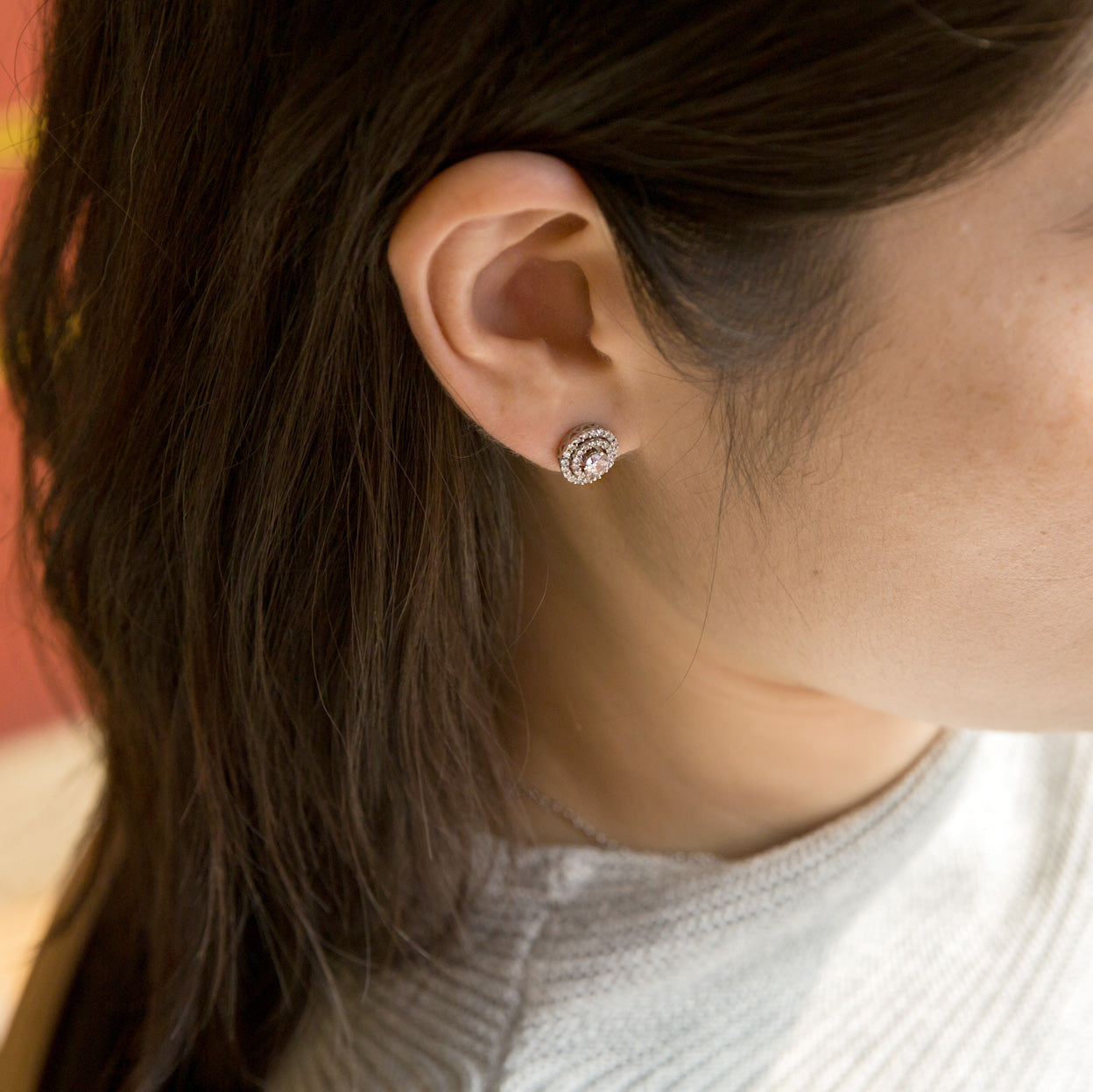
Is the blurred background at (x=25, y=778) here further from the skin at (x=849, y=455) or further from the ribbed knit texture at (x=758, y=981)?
the skin at (x=849, y=455)

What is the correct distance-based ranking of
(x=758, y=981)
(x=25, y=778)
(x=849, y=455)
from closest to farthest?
(x=849, y=455)
(x=758, y=981)
(x=25, y=778)

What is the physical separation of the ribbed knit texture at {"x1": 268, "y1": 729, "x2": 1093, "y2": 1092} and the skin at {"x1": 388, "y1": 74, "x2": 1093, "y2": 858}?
5.1 inches

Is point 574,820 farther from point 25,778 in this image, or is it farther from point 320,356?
point 25,778

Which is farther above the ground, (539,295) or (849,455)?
(539,295)

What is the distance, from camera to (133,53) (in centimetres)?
62

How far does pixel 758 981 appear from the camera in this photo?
756mm

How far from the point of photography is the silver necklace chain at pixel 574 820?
78 centimetres

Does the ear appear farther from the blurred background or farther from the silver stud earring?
the blurred background

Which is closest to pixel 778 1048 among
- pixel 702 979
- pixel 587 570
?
pixel 702 979

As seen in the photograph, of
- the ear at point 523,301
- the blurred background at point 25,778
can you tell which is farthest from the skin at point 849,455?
the blurred background at point 25,778

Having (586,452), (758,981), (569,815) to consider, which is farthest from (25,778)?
(586,452)

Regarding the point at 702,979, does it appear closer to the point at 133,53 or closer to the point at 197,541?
the point at 197,541

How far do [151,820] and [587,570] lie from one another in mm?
435

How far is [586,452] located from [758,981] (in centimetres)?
39
